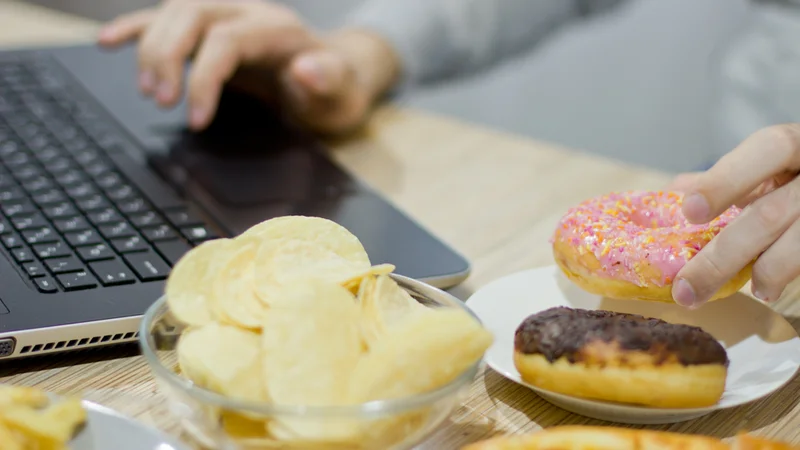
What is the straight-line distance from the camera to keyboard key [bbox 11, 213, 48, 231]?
620mm

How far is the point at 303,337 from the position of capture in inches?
15.5

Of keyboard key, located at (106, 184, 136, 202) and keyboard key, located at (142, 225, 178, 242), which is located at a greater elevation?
keyboard key, located at (142, 225, 178, 242)

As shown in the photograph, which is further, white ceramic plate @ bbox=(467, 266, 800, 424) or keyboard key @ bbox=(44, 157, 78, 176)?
keyboard key @ bbox=(44, 157, 78, 176)

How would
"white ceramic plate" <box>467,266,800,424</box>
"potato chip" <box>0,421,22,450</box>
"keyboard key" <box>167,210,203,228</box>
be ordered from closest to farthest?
"potato chip" <box>0,421,22,450</box>, "white ceramic plate" <box>467,266,800,424</box>, "keyboard key" <box>167,210,203,228</box>

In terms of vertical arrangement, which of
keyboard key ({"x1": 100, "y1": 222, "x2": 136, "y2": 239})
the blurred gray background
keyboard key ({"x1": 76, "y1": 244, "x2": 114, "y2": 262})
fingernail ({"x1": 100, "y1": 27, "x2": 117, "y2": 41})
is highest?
fingernail ({"x1": 100, "y1": 27, "x2": 117, "y2": 41})

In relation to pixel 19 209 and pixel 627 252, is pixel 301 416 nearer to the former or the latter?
pixel 627 252

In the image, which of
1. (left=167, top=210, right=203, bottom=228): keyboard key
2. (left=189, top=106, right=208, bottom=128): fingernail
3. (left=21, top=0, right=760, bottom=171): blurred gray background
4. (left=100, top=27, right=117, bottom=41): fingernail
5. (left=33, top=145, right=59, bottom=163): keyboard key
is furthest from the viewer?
(left=21, top=0, right=760, bottom=171): blurred gray background

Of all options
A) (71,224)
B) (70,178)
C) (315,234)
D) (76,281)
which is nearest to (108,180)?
(70,178)

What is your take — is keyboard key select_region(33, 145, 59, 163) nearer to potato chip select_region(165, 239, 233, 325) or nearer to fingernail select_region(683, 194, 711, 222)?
potato chip select_region(165, 239, 233, 325)

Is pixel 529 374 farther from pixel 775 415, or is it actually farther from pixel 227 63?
pixel 227 63

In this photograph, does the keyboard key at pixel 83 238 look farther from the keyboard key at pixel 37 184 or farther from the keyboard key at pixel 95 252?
the keyboard key at pixel 37 184

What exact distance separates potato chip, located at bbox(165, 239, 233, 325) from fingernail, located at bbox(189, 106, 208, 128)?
525 millimetres

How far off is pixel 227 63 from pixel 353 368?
687mm

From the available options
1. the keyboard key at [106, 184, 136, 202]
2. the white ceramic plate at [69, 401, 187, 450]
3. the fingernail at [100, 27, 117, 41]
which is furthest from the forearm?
the white ceramic plate at [69, 401, 187, 450]
